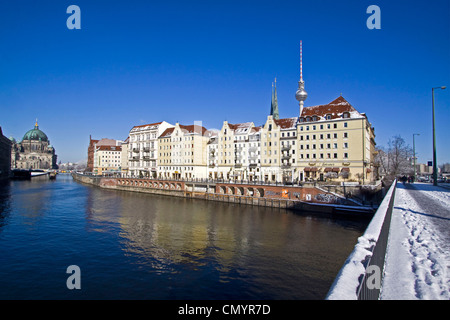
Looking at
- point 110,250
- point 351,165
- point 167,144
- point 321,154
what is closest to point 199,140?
point 167,144

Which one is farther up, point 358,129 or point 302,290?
point 358,129

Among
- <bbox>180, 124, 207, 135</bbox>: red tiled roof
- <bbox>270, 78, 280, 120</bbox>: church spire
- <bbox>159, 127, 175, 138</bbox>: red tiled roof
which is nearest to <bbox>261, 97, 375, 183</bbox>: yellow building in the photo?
<bbox>180, 124, 207, 135</bbox>: red tiled roof

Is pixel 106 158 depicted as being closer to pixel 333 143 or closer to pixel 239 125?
pixel 239 125

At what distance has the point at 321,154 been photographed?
67688mm

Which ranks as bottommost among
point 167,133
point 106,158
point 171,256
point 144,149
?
point 171,256

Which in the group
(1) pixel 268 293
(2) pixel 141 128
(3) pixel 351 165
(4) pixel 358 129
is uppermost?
(2) pixel 141 128

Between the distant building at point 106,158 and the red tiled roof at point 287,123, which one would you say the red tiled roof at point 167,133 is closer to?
the red tiled roof at point 287,123

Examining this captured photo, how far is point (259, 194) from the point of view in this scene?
64.8 metres

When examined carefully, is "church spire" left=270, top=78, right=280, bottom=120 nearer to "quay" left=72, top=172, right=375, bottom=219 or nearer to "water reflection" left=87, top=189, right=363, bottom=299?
"quay" left=72, top=172, right=375, bottom=219

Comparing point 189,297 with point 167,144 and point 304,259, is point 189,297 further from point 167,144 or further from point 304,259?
point 167,144

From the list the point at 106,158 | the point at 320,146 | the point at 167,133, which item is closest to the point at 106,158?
the point at 106,158

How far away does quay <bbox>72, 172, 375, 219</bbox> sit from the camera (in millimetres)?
49594

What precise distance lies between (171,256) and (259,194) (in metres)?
41.4

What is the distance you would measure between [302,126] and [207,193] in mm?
30760
